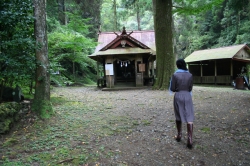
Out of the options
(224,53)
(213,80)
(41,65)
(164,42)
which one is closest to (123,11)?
(224,53)

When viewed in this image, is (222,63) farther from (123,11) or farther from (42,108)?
(42,108)

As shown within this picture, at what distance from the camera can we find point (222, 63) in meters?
20.2

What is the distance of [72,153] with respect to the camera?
145 inches

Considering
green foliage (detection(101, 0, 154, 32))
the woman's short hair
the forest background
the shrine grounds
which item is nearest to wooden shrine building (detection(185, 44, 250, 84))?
the forest background

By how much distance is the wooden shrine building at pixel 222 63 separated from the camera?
57.2ft

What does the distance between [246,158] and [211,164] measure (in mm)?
765

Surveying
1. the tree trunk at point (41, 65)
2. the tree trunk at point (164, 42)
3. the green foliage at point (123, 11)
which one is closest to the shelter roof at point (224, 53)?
the tree trunk at point (164, 42)

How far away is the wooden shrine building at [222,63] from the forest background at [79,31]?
144 inches

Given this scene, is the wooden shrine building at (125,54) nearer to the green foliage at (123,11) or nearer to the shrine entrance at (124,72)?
the shrine entrance at (124,72)

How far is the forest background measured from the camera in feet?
15.7

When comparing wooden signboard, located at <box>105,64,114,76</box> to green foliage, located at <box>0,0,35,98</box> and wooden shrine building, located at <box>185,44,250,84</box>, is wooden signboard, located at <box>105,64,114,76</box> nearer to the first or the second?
green foliage, located at <box>0,0,35,98</box>

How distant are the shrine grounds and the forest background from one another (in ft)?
5.12

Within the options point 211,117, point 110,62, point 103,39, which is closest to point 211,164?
point 211,117

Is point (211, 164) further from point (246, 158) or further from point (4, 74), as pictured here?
point (4, 74)
